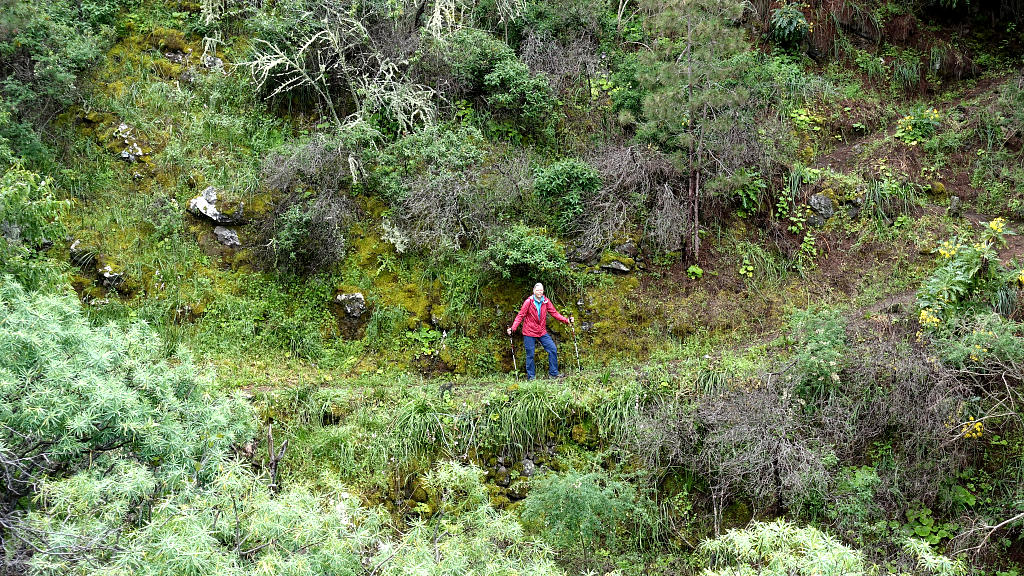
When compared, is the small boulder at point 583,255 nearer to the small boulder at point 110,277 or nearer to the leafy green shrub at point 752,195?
the leafy green shrub at point 752,195

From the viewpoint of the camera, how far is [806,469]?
6.97m

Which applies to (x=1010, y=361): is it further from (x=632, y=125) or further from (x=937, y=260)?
(x=632, y=125)

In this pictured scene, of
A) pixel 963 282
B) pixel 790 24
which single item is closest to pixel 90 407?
pixel 963 282

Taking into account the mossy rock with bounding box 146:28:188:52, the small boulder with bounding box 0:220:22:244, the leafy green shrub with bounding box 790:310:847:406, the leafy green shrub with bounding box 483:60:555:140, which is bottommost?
the leafy green shrub with bounding box 790:310:847:406

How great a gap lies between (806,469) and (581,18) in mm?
8967

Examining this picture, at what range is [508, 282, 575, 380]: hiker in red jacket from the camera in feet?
28.9

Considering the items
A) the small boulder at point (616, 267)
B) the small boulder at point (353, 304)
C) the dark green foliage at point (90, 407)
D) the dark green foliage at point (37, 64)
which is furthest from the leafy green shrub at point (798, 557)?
the dark green foliage at point (37, 64)

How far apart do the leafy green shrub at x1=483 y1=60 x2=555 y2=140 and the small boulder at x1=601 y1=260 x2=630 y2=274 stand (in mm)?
2673

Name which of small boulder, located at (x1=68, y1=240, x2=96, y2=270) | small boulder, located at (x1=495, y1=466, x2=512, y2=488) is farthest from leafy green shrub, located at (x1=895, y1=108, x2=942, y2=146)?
small boulder, located at (x1=68, y1=240, x2=96, y2=270)

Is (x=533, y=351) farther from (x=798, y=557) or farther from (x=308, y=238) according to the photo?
(x=798, y=557)

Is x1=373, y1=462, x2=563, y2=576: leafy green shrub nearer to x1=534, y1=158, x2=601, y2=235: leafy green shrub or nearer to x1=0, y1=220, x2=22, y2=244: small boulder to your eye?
x1=0, y1=220, x2=22, y2=244: small boulder

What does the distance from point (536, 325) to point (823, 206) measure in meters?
5.42

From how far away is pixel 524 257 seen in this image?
9250 mm

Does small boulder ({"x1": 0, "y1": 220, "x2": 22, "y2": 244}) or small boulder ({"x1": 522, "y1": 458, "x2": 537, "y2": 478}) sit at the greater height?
small boulder ({"x1": 0, "y1": 220, "x2": 22, "y2": 244})
